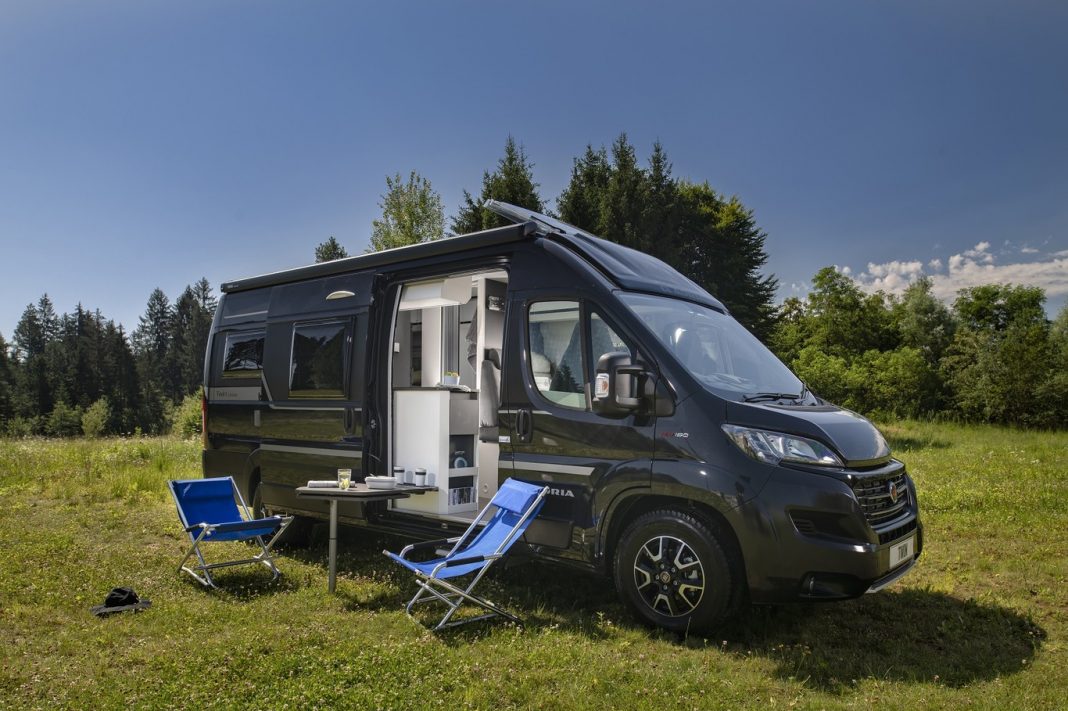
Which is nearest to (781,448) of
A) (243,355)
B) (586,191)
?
(243,355)

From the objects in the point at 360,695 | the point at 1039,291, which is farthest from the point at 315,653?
the point at 1039,291

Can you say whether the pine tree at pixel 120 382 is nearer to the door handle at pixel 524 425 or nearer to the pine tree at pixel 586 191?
the pine tree at pixel 586 191

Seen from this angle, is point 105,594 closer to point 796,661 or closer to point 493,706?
point 493,706

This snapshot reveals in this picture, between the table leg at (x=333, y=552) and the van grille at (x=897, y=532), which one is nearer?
the van grille at (x=897, y=532)

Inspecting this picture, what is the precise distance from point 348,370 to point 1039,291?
47991mm

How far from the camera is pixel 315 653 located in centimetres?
433

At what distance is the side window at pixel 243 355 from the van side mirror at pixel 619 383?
4246 millimetres

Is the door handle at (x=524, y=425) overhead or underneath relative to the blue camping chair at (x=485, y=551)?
overhead

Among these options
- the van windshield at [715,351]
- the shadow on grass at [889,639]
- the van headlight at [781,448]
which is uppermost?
the van windshield at [715,351]

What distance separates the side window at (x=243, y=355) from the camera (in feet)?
25.2

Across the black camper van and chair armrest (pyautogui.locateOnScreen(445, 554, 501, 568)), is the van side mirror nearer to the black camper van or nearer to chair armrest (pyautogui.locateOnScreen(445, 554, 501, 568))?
the black camper van

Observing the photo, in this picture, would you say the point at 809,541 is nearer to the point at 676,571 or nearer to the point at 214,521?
the point at 676,571

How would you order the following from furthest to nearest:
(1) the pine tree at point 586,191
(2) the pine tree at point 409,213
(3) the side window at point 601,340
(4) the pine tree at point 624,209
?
(2) the pine tree at point 409,213, (1) the pine tree at point 586,191, (4) the pine tree at point 624,209, (3) the side window at point 601,340

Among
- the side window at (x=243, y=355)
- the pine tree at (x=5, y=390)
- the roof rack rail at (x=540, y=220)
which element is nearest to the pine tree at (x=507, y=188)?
the side window at (x=243, y=355)
